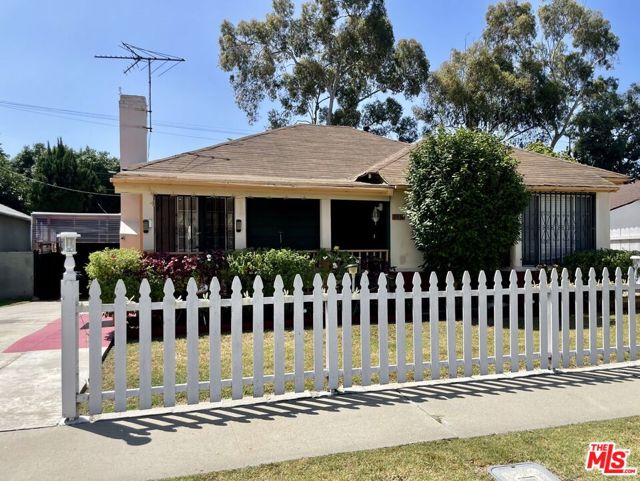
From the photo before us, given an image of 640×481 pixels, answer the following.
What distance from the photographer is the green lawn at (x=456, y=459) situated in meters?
3.04

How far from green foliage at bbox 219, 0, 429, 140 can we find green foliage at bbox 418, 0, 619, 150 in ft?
7.93

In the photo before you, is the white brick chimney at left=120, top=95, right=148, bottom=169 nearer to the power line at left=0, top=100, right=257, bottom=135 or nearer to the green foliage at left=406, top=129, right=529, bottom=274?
the green foliage at left=406, top=129, right=529, bottom=274

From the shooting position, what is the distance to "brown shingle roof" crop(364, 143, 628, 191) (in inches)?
435

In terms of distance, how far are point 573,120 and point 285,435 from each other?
3345 cm

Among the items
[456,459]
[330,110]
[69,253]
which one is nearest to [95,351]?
[69,253]

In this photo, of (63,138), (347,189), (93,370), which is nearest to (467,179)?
(347,189)

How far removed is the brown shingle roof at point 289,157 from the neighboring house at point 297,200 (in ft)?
0.13

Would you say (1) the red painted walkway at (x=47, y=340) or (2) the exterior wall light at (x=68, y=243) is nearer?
(2) the exterior wall light at (x=68, y=243)

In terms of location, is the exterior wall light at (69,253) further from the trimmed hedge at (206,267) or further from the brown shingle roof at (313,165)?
the brown shingle roof at (313,165)

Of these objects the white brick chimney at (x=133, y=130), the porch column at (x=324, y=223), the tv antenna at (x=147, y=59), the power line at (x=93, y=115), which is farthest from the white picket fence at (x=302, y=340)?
the power line at (x=93, y=115)

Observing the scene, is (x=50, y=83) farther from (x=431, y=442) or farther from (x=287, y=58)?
(x=431, y=442)

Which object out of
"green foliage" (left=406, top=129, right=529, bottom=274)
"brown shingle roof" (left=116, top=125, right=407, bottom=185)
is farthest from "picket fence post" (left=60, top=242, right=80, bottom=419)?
"green foliage" (left=406, top=129, right=529, bottom=274)

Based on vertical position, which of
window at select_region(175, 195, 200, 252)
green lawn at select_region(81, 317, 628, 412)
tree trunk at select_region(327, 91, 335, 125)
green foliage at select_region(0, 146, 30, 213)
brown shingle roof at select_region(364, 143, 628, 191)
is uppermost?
tree trunk at select_region(327, 91, 335, 125)

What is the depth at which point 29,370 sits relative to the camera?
5.83 metres
